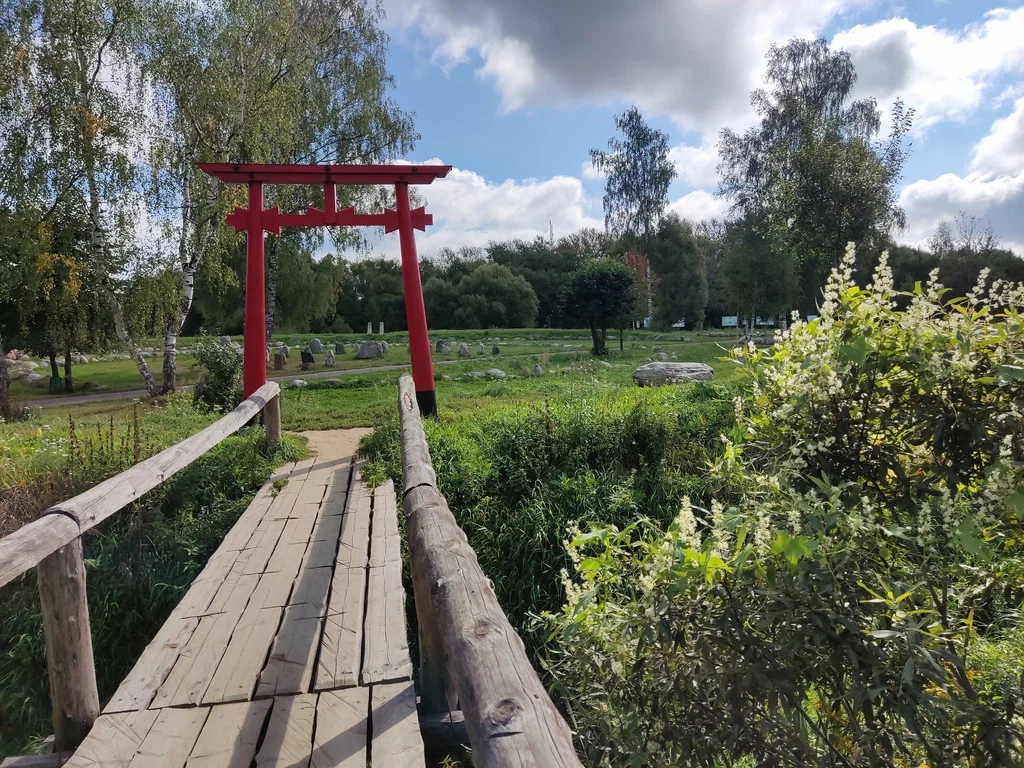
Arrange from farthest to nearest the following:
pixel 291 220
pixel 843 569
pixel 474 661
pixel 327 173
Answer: pixel 291 220
pixel 327 173
pixel 843 569
pixel 474 661

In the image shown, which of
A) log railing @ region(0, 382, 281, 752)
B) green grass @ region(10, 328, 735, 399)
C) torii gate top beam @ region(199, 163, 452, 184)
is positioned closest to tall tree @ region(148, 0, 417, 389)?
green grass @ region(10, 328, 735, 399)

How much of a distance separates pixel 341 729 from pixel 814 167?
2101 cm

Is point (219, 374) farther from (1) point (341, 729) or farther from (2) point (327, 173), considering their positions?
(1) point (341, 729)

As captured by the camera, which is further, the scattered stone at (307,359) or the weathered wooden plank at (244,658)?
the scattered stone at (307,359)

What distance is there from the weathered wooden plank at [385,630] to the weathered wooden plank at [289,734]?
26cm

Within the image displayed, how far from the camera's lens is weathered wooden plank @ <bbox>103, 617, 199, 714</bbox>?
2520 millimetres

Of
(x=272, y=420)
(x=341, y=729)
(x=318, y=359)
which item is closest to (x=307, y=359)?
(x=318, y=359)

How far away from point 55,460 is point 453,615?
574cm

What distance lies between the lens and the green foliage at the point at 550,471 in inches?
210

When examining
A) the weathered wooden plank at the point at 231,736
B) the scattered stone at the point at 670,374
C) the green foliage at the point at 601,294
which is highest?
the green foliage at the point at 601,294

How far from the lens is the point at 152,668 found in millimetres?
2744

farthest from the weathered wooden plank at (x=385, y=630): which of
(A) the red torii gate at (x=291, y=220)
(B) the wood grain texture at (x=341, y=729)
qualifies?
(A) the red torii gate at (x=291, y=220)

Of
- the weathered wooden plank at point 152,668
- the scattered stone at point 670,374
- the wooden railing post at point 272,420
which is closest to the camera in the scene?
the weathered wooden plank at point 152,668

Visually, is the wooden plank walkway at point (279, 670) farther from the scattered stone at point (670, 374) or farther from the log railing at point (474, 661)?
the scattered stone at point (670, 374)
